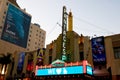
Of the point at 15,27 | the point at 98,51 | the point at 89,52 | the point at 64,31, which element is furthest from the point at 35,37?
the point at 98,51

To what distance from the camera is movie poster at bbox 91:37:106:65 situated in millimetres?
26656

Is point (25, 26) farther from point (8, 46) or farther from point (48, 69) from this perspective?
point (48, 69)

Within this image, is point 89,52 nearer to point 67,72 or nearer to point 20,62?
point 67,72

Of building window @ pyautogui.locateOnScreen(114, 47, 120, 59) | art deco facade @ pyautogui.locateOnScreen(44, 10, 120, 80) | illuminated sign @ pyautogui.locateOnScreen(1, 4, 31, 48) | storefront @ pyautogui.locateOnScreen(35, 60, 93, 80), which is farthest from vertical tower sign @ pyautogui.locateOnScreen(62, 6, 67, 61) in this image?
illuminated sign @ pyautogui.locateOnScreen(1, 4, 31, 48)

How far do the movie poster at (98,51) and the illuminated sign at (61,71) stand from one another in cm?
496

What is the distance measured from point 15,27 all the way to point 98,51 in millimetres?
43565

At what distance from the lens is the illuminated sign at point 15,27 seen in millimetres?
59287

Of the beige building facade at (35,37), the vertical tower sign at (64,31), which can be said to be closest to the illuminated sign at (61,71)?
the vertical tower sign at (64,31)

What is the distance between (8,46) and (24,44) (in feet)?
25.9

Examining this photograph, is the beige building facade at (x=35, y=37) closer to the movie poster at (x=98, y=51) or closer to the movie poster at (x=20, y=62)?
the movie poster at (x=20, y=62)

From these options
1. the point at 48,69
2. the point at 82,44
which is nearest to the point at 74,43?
the point at 82,44

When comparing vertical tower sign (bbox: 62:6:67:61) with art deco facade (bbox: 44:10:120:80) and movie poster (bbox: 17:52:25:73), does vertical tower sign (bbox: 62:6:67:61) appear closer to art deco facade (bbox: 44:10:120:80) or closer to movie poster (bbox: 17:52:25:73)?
art deco facade (bbox: 44:10:120:80)

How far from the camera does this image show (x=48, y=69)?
26.9m

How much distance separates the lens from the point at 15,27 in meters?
62.6
